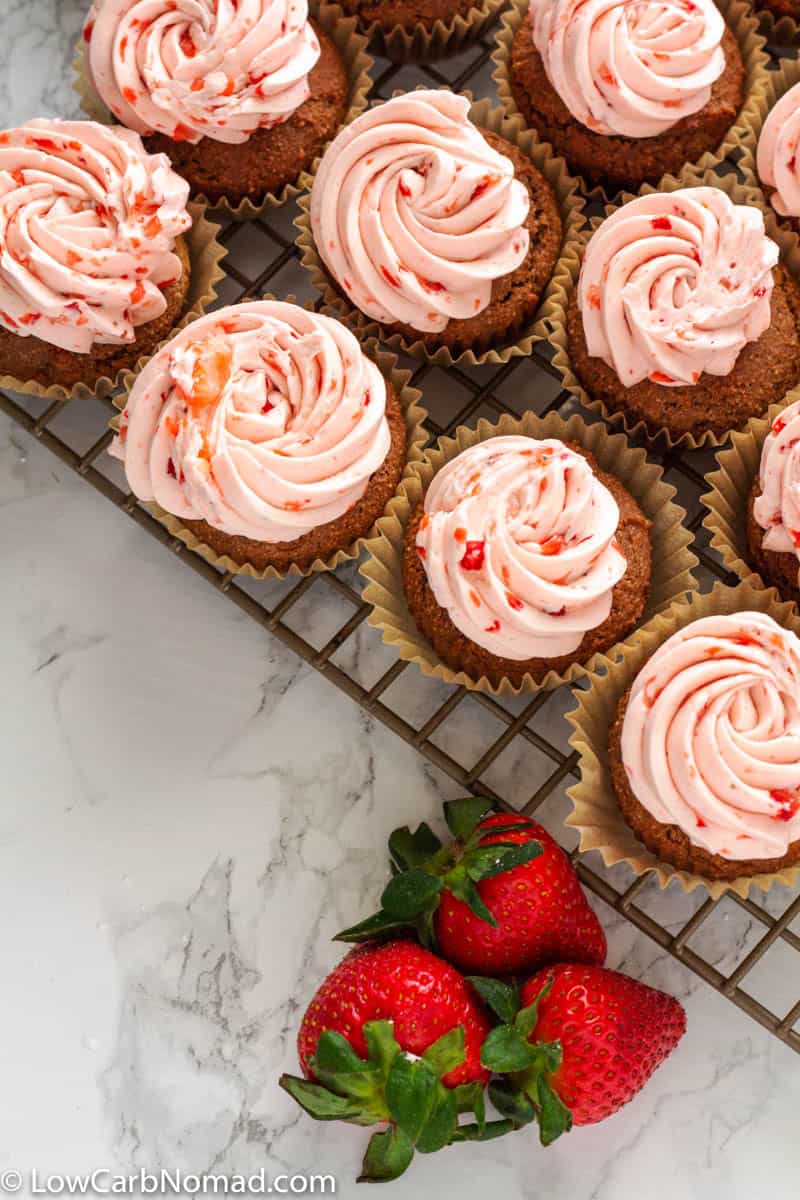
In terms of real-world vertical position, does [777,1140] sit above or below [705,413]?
below

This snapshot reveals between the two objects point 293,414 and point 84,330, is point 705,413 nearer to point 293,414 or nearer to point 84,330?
point 293,414

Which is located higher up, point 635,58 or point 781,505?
point 635,58

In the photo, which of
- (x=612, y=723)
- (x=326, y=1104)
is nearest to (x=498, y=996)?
(x=326, y=1104)

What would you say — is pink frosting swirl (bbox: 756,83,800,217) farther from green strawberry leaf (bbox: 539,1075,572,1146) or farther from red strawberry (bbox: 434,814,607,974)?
green strawberry leaf (bbox: 539,1075,572,1146)

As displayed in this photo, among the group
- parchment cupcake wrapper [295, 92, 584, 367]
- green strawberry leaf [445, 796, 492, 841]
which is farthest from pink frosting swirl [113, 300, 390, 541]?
green strawberry leaf [445, 796, 492, 841]

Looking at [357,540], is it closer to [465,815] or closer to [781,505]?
[465,815]

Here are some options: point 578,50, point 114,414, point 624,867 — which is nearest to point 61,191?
point 114,414
